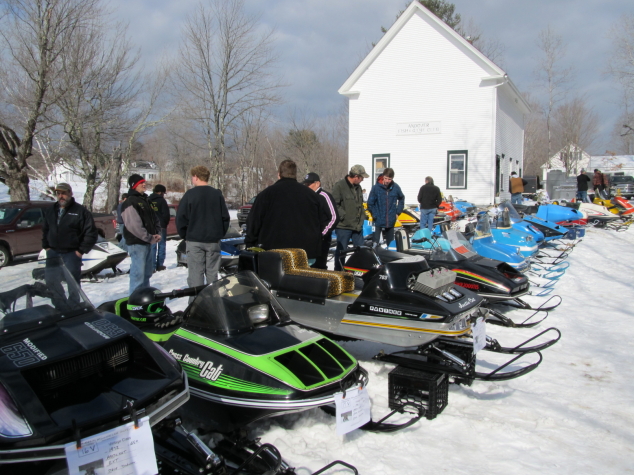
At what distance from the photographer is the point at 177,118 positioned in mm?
23953

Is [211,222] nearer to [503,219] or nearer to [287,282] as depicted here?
[287,282]

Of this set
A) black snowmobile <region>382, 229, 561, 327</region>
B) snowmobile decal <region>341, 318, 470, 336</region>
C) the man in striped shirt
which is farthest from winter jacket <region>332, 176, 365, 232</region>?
snowmobile decal <region>341, 318, 470, 336</region>

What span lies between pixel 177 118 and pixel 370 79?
10.0m

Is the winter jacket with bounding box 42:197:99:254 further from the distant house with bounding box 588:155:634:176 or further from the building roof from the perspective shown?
the distant house with bounding box 588:155:634:176

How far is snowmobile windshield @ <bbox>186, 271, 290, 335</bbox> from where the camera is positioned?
10.1ft

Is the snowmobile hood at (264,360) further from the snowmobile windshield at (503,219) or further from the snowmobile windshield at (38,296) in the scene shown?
the snowmobile windshield at (503,219)

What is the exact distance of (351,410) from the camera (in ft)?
9.00

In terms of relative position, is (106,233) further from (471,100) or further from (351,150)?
(471,100)

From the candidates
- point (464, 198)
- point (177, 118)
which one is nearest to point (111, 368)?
point (464, 198)

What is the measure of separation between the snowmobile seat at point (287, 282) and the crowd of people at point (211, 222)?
39 cm

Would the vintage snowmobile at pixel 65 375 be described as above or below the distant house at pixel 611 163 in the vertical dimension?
below

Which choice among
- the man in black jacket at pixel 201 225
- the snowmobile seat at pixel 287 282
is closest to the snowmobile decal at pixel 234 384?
the snowmobile seat at pixel 287 282

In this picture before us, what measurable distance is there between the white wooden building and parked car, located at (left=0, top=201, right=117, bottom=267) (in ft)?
41.2

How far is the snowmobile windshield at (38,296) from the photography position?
239cm
